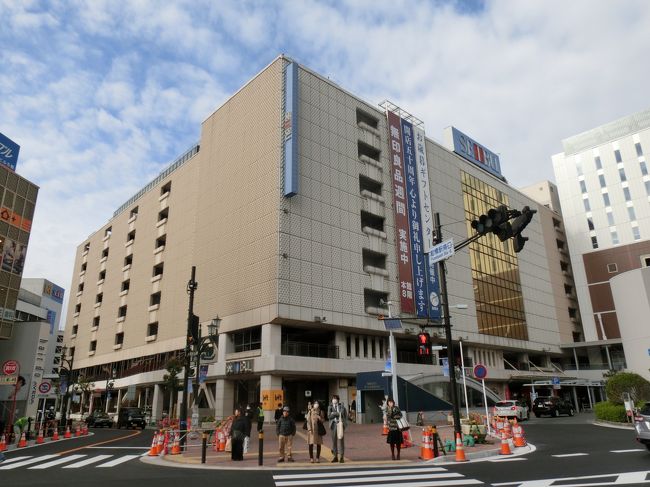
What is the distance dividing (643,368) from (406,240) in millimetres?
22263

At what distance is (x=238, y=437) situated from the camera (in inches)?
635

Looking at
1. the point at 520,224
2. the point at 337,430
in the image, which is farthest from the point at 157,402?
the point at 520,224

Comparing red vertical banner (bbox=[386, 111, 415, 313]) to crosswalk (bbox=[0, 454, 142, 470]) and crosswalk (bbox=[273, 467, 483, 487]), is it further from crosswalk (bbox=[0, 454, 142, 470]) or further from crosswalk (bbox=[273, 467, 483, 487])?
crosswalk (bbox=[273, 467, 483, 487])

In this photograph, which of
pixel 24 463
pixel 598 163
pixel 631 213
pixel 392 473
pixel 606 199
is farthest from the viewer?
pixel 598 163

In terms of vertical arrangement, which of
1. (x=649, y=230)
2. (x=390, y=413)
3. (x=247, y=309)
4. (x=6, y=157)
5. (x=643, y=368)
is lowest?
(x=390, y=413)

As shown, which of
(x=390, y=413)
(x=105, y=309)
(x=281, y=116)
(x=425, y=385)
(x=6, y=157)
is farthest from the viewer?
(x=105, y=309)

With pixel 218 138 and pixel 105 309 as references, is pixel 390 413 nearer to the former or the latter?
pixel 218 138

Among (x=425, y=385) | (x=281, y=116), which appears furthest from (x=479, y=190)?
(x=425, y=385)

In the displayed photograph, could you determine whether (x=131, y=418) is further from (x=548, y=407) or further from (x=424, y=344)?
(x=548, y=407)

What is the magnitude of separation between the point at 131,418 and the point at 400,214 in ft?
100.0

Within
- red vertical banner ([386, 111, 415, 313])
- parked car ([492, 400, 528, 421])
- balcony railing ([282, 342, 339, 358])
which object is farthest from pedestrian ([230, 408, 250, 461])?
red vertical banner ([386, 111, 415, 313])

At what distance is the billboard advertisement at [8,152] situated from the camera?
36.7 meters

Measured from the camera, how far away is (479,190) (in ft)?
210

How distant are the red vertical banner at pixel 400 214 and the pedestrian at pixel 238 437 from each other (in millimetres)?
30634
